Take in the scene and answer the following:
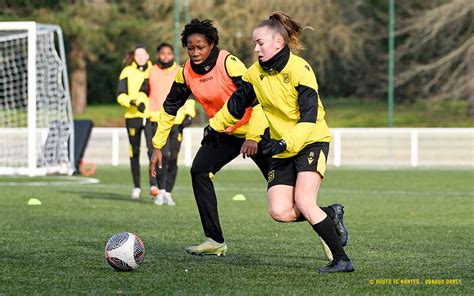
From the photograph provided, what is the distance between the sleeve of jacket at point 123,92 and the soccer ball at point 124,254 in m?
6.60

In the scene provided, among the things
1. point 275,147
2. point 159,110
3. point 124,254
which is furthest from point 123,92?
point 275,147

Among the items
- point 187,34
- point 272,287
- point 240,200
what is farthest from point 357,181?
point 272,287

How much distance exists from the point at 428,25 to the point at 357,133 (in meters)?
9.27

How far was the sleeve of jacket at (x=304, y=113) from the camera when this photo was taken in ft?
24.5

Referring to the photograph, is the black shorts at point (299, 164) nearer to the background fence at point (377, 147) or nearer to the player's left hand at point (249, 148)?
the player's left hand at point (249, 148)

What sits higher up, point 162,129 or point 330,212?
point 162,129

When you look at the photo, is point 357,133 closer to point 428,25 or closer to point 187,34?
point 428,25

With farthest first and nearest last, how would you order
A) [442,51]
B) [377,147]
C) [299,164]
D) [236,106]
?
[442,51], [377,147], [236,106], [299,164]

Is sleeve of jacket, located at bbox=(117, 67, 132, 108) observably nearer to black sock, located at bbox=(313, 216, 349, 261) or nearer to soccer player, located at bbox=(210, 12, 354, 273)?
soccer player, located at bbox=(210, 12, 354, 273)

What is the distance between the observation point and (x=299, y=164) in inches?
307

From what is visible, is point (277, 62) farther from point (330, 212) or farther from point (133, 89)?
point (133, 89)

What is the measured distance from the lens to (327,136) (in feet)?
25.9

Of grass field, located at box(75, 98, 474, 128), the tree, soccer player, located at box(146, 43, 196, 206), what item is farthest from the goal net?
grass field, located at box(75, 98, 474, 128)

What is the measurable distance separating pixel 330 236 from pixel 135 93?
7235mm
